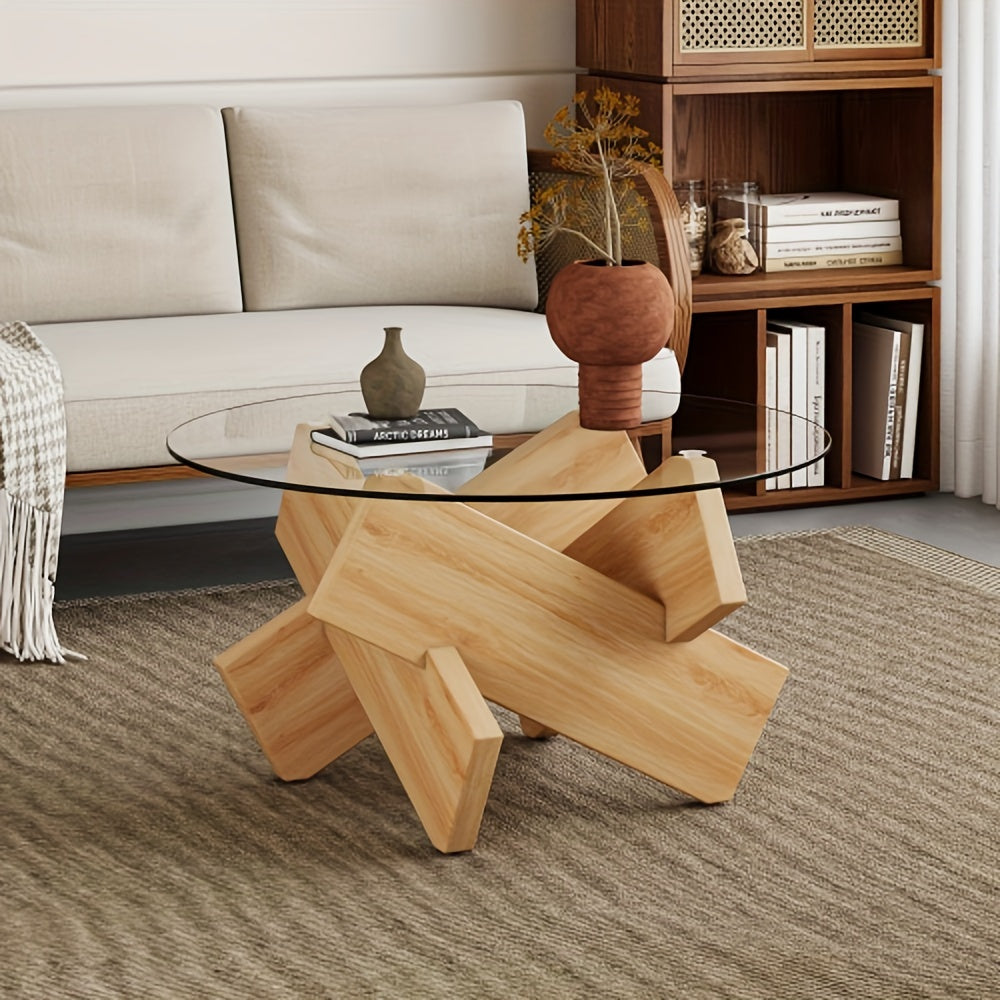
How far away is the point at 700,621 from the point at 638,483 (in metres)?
0.17

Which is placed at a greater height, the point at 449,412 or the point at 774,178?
the point at 774,178

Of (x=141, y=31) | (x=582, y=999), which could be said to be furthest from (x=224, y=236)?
(x=582, y=999)

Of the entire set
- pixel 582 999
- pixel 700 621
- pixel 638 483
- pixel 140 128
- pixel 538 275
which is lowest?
pixel 582 999

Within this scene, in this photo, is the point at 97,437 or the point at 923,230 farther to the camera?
the point at 923,230

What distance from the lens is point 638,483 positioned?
192 cm

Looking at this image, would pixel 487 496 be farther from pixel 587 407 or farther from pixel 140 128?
pixel 140 128

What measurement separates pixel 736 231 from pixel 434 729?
1997 mm

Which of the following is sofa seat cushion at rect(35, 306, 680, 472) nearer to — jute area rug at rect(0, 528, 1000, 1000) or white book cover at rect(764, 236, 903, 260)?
jute area rug at rect(0, 528, 1000, 1000)

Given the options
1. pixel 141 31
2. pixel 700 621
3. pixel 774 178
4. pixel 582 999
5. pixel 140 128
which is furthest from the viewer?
pixel 774 178

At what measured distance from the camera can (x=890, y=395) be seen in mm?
3574

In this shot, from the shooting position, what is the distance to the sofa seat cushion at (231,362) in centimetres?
272

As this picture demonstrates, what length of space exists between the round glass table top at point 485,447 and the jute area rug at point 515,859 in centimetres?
39

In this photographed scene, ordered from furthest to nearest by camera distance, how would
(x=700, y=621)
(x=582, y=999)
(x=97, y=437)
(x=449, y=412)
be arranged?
(x=97, y=437), (x=449, y=412), (x=700, y=621), (x=582, y=999)

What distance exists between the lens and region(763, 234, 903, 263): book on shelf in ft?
11.7
